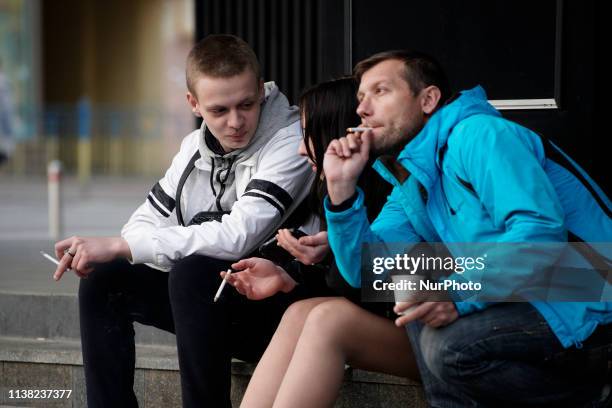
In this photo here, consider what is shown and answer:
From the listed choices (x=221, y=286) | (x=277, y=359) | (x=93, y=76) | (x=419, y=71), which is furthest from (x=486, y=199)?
(x=93, y=76)

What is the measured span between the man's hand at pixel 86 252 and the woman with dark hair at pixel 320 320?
0.50 m

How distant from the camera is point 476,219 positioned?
9.90ft

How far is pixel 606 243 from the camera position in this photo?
3029 mm

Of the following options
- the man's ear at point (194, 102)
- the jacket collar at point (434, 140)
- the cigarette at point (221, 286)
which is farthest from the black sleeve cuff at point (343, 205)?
the man's ear at point (194, 102)

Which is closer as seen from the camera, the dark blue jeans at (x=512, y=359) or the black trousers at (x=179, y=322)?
the dark blue jeans at (x=512, y=359)

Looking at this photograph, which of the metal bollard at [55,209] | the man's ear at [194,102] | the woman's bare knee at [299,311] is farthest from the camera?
the metal bollard at [55,209]

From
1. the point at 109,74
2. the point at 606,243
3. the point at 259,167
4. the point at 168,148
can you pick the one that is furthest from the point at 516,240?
the point at 109,74

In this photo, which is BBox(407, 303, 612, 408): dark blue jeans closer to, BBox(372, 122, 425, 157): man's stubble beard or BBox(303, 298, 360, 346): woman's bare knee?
BBox(303, 298, 360, 346): woman's bare knee

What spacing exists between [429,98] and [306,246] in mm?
560

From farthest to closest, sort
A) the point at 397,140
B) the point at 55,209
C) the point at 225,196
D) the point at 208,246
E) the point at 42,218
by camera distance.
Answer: the point at 42,218, the point at 55,209, the point at 225,196, the point at 208,246, the point at 397,140

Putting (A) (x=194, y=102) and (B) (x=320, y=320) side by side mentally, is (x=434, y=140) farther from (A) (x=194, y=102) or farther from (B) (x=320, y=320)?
(A) (x=194, y=102)

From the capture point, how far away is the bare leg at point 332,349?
10.2 feet

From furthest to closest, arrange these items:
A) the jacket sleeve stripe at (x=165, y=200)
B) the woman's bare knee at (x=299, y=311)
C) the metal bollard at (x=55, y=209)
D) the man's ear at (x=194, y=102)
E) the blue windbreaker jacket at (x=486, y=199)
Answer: the metal bollard at (x=55, y=209)
the jacket sleeve stripe at (x=165, y=200)
the man's ear at (x=194, y=102)
the woman's bare knee at (x=299, y=311)
the blue windbreaker jacket at (x=486, y=199)

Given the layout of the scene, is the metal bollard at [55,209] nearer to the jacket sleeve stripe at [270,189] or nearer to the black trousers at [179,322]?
the black trousers at [179,322]
